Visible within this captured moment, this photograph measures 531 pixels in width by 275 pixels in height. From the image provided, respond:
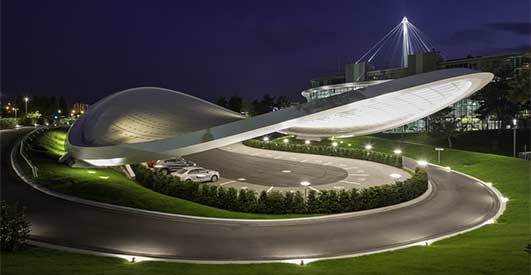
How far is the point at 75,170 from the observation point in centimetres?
2111

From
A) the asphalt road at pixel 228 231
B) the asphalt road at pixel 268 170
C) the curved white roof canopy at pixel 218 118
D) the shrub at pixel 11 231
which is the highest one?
the curved white roof canopy at pixel 218 118

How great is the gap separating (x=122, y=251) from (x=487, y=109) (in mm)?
55843

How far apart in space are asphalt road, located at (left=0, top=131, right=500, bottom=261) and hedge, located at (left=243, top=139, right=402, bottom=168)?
13.9 metres

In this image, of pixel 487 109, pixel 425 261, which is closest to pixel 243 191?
pixel 425 261

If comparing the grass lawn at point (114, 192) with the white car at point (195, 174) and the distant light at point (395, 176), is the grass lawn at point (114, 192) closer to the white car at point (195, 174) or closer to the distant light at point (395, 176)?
the white car at point (195, 174)

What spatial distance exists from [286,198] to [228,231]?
3631 millimetres

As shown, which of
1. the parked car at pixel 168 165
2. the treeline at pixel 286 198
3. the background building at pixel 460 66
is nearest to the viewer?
the treeline at pixel 286 198

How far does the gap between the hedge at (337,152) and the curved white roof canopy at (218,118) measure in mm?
10367

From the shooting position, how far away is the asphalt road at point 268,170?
81.4 feet

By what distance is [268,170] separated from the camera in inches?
1147

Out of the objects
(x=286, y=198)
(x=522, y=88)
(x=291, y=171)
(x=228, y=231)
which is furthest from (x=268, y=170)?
(x=522, y=88)

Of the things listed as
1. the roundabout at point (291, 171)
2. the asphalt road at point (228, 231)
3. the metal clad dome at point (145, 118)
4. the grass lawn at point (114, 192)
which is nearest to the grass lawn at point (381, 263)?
the asphalt road at point (228, 231)

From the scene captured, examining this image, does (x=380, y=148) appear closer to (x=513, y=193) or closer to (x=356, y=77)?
(x=513, y=193)

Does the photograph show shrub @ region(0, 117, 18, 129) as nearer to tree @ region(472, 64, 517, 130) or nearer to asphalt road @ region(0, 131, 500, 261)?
asphalt road @ region(0, 131, 500, 261)
